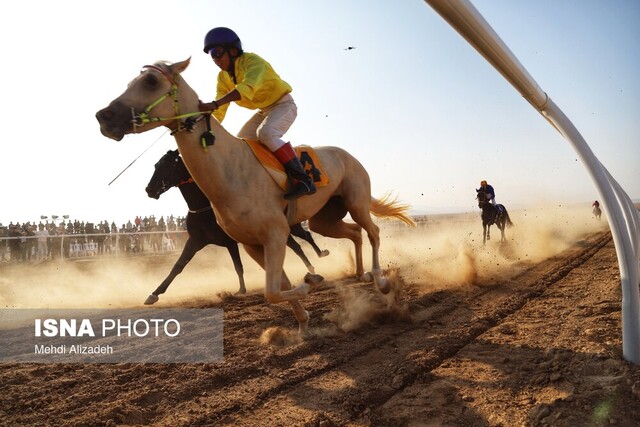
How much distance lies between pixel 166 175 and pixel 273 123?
3.83 m

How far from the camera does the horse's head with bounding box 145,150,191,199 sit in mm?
8172

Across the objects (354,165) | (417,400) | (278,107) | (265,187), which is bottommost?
(417,400)

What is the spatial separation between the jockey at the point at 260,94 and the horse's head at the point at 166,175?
129 inches

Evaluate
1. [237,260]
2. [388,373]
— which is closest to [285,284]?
[388,373]

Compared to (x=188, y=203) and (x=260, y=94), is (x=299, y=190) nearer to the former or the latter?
(x=260, y=94)

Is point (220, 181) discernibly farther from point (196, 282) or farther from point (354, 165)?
point (196, 282)

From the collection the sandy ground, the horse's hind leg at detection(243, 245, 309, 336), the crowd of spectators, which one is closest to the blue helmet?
the horse's hind leg at detection(243, 245, 309, 336)

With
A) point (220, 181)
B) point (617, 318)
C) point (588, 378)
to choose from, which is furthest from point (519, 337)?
point (220, 181)

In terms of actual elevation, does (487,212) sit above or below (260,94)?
below

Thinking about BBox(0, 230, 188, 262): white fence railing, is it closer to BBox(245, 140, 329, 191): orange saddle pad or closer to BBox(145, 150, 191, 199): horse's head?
BBox(145, 150, 191, 199): horse's head

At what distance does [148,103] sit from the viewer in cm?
400

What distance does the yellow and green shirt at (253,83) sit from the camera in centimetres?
450

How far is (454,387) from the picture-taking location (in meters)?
3.45

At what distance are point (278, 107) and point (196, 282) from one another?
25.5ft
